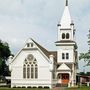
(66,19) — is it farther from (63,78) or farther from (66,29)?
(63,78)

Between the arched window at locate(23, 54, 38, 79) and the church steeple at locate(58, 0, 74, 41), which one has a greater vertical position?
the church steeple at locate(58, 0, 74, 41)

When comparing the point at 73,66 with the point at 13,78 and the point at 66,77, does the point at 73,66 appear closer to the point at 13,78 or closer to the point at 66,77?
the point at 66,77

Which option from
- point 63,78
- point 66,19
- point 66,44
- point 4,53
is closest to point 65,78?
point 63,78

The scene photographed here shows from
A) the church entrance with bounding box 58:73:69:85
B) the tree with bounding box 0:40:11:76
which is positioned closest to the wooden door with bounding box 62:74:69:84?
the church entrance with bounding box 58:73:69:85

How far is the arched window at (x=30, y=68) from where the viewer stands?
69375 millimetres

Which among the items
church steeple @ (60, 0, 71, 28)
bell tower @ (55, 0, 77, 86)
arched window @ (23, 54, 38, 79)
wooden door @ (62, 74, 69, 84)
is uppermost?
church steeple @ (60, 0, 71, 28)

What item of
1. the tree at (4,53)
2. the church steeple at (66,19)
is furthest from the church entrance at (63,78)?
the tree at (4,53)

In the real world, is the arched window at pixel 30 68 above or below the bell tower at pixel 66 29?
below

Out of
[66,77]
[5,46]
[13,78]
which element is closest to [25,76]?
[13,78]

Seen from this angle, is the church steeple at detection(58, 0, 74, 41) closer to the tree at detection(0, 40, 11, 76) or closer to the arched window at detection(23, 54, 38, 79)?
the arched window at detection(23, 54, 38, 79)

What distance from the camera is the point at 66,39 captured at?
8262 cm

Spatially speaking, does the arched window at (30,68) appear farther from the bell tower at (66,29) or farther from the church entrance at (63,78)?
the bell tower at (66,29)

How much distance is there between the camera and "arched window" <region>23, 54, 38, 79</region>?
6938cm

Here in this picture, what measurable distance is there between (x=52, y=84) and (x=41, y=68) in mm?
3506
